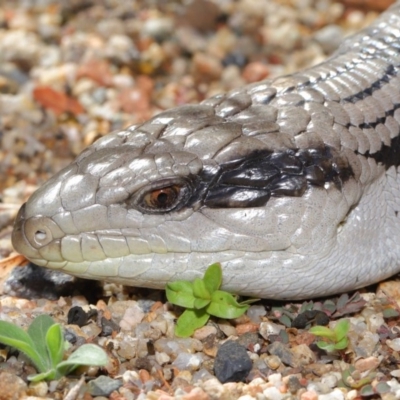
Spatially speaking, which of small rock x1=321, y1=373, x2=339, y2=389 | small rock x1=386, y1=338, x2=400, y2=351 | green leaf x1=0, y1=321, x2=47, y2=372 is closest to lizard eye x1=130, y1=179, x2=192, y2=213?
green leaf x1=0, y1=321, x2=47, y2=372

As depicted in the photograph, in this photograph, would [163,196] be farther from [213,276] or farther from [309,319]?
[309,319]

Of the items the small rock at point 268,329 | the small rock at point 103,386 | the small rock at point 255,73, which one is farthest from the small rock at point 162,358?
the small rock at point 255,73

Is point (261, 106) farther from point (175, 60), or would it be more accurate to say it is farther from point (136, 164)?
point (175, 60)

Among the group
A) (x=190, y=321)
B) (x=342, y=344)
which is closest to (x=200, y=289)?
(x=190, y=321)

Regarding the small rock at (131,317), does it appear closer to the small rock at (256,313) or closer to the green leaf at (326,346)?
the small rock at (256,313)

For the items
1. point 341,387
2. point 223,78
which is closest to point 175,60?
point 223,78

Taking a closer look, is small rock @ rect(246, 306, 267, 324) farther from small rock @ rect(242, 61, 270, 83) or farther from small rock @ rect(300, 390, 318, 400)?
small rock @ rect(242, 61, 270, 83)
